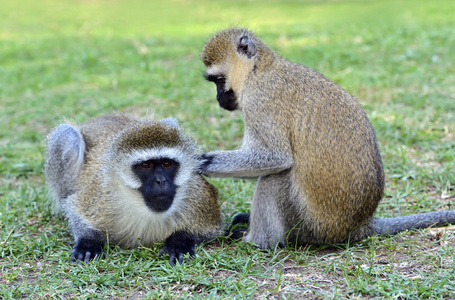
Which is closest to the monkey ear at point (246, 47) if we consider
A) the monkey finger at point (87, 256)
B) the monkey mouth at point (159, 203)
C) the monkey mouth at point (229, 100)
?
the monkey mouth at point (229, 100)

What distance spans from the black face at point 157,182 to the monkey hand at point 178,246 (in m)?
0.37

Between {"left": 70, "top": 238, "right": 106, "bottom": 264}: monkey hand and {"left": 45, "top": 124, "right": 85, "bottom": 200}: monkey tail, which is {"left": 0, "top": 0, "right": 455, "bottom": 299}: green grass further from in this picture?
{"left": 45, "top": 124, "right": 85, "bottom": 200}: monkey tail

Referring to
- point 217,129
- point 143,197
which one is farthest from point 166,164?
point 217,129

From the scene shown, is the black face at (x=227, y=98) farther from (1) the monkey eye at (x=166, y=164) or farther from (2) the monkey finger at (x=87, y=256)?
(2) the monkey finger at (x=87, y=256)

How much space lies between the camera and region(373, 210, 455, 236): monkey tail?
4113mm

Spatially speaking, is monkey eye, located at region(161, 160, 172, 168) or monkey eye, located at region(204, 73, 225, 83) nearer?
monkey eye, located at region(161, 160, 172, 168)

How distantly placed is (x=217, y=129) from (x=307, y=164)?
275cm

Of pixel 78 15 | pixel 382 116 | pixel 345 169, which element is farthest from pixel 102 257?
pixel 78 15

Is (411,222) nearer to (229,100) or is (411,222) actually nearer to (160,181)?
(229,100)

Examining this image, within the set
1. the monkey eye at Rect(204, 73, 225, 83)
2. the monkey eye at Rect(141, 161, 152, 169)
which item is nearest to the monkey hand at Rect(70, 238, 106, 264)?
the monkey eye at Rect(141, 161, 152, 169)

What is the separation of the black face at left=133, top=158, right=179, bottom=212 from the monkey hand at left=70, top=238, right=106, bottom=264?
1.97ft

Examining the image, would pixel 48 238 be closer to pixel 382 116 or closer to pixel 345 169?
pixel 345 169

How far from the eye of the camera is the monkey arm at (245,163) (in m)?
3.95

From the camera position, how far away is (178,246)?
394 centimetres
